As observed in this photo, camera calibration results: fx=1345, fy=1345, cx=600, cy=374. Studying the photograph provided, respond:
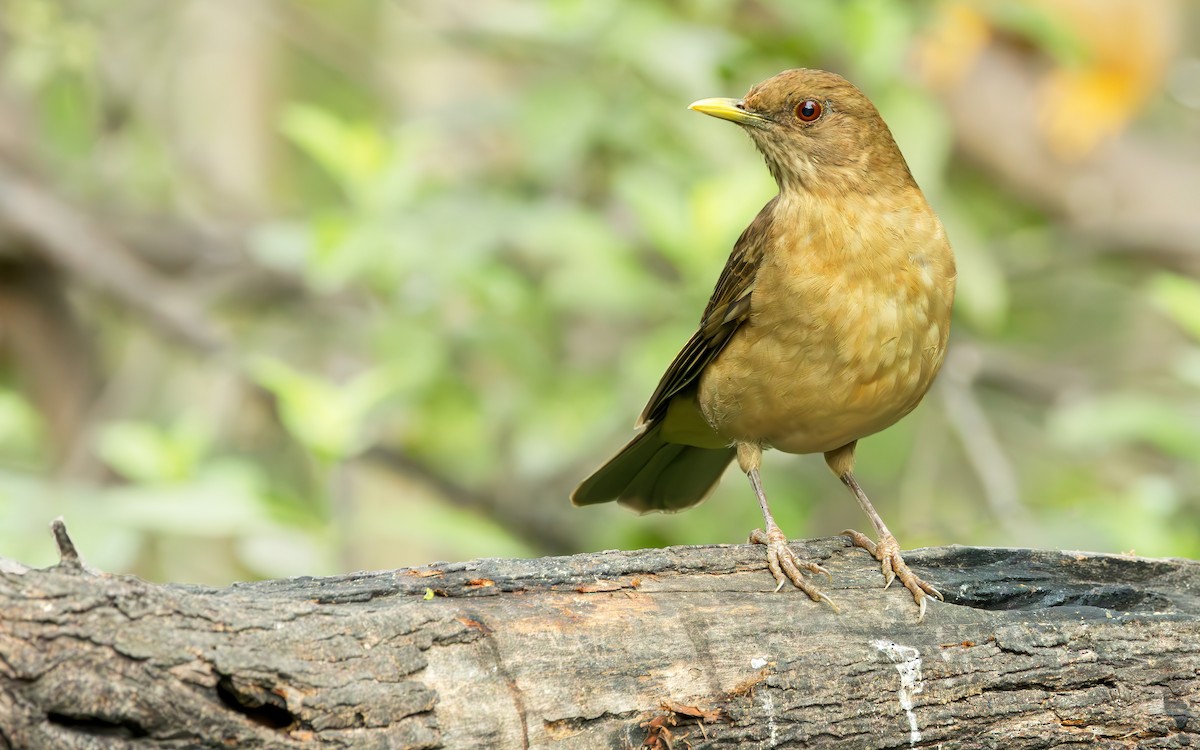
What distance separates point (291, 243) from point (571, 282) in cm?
146

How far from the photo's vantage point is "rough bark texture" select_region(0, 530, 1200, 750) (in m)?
2.32

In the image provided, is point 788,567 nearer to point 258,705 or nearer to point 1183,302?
point 258,705

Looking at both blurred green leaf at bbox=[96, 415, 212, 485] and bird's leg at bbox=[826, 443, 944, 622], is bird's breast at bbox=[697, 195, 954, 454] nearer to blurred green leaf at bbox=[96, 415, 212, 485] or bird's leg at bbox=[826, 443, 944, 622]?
bird's leg at bbox=[826, 443, 944, 622]

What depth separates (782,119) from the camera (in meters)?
4.12

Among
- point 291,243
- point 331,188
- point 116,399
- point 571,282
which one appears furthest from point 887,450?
point 331,188

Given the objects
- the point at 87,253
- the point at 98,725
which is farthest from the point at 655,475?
the point at 87,253

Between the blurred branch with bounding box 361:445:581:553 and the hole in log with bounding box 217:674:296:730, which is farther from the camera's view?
the blurred branch with bounding box 361:445:581:553

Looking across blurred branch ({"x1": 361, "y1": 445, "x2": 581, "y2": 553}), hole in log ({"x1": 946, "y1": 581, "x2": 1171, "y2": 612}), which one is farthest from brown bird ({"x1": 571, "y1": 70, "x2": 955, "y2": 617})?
blurred branch ({"x1": 361, "y1": 445, "x2": 581, "y2": 553})

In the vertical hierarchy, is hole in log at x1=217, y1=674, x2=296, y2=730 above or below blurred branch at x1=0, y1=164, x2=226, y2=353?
below

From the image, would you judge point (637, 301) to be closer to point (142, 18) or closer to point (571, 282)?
point (571, 282)

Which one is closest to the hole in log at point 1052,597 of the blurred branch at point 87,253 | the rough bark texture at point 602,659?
the rough bark texture at point 602,659

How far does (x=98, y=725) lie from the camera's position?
7.50ft

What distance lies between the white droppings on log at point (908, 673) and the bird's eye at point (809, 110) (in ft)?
5.63

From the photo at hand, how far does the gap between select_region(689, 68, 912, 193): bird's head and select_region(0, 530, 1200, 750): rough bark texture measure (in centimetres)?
120
